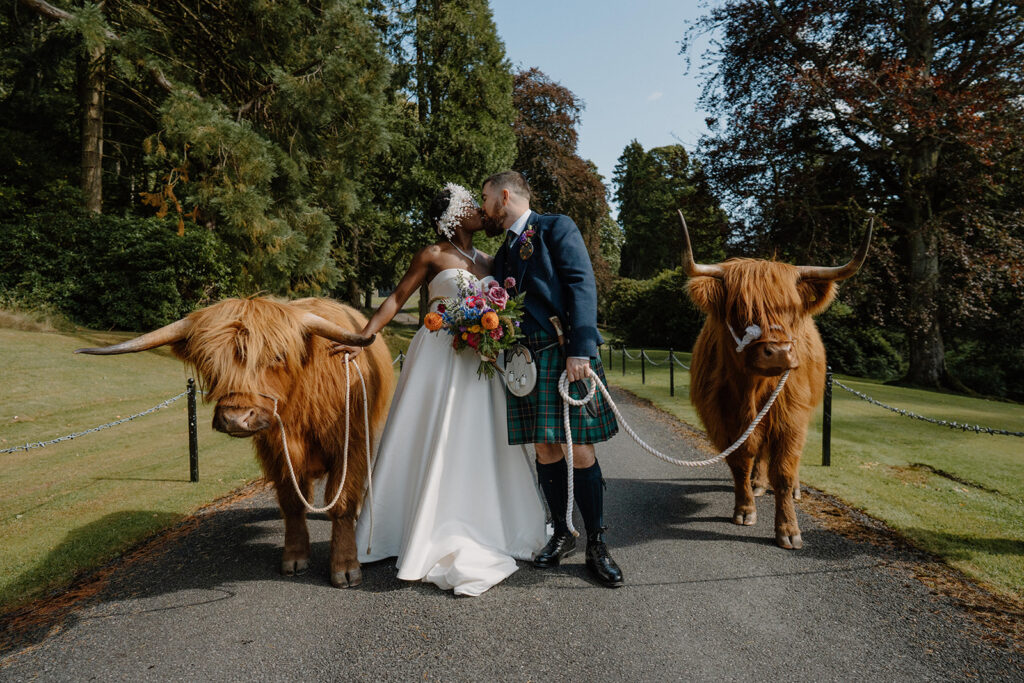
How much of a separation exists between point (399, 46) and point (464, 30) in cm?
239

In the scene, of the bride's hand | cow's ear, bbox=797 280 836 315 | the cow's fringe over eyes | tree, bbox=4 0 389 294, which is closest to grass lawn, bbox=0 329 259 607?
the cow's fringe over eyes

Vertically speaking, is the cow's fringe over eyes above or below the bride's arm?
below

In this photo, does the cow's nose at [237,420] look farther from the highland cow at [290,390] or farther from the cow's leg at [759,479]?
the cow's leg at [759,479]

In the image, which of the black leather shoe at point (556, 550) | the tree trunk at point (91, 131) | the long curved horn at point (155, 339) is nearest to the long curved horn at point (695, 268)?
the black leather shoe at point (556, 550)

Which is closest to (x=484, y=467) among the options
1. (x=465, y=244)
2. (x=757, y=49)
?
(x=465, y=244)

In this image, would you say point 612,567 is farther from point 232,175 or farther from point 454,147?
point 454,147

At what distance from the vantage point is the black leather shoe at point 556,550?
139 inches

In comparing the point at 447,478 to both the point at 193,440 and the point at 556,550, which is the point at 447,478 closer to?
the point at 556,550

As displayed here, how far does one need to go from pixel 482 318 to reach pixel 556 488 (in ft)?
4.09

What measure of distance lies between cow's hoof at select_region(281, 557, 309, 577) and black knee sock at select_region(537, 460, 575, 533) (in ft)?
5.14

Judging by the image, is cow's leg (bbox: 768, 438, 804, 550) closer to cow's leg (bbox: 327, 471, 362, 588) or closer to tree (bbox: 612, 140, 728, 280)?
cow's leg (bbox: 327, 471, 362, 588)

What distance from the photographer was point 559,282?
3.36 metres

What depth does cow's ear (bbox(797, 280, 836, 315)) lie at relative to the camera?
3855 mm

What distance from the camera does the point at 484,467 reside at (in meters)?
3.54
